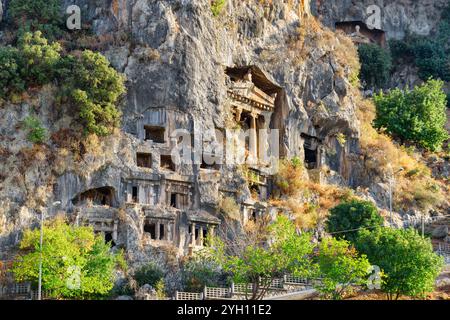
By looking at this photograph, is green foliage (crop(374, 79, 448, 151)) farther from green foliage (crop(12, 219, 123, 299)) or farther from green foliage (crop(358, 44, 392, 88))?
green foliage (crop(12, 219, 123, 299))

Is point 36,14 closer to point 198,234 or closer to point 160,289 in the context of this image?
point 198,234

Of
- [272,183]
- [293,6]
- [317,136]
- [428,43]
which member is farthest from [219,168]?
[428,43]

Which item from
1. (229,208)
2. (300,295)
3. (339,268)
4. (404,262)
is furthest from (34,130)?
(404,262)

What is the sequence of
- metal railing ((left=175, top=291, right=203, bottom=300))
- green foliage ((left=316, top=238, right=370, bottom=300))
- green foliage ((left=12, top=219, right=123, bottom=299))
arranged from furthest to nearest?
metal railing ((left=175, top=291, right=203, bottom=300)), green foliage ((left=316, top=238, right=370, bottom=300)), green foliage ((left=12, top=219, right=123, bottom=299))

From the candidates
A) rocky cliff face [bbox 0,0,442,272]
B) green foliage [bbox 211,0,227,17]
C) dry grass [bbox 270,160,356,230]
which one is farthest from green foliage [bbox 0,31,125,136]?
dry grass [bbox 270,160,356,230]

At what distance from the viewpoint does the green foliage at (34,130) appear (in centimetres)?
6994

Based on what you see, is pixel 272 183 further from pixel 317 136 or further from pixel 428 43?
pixel 428 43

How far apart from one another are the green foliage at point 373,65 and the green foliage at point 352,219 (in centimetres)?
2916

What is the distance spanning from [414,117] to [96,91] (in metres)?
29.9

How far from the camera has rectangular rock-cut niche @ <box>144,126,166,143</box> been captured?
7469 centimetres

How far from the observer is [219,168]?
247 ft

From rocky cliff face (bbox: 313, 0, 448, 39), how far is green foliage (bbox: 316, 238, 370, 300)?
40.5 m

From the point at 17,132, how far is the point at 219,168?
44.5 ft

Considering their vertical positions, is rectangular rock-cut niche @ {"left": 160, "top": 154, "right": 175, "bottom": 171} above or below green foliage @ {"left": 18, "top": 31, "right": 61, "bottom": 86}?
Answer: below
